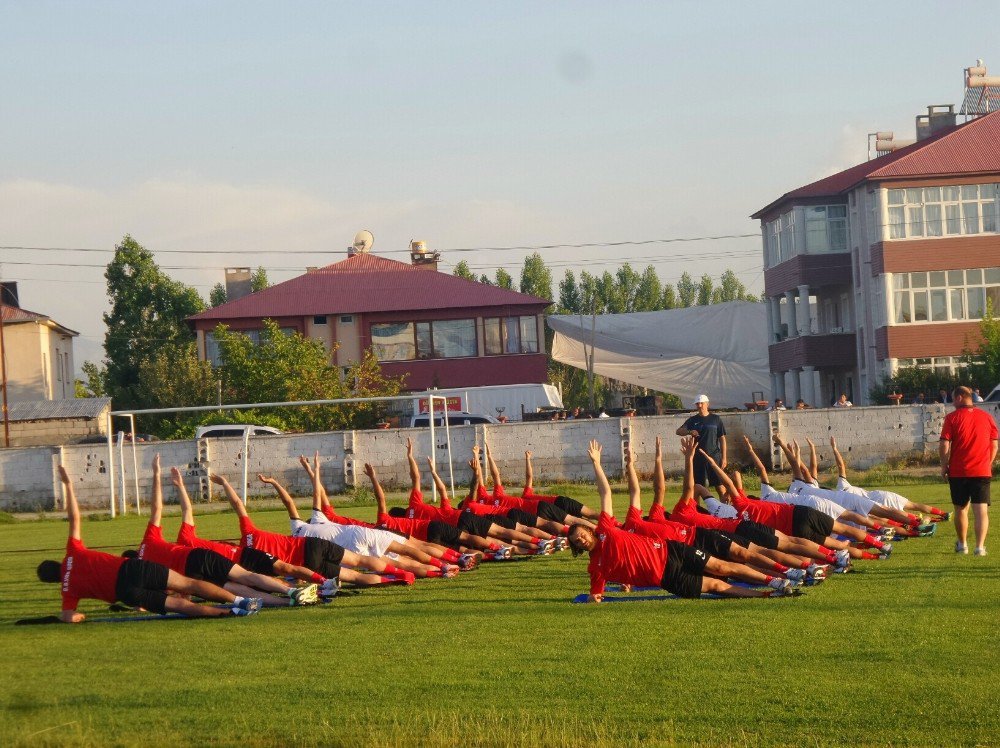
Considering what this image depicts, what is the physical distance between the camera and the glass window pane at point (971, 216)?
4909 cm

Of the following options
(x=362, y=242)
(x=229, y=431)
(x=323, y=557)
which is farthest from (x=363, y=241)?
(x=323, y=557)

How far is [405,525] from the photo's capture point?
15992mm

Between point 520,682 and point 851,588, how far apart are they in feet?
16.4

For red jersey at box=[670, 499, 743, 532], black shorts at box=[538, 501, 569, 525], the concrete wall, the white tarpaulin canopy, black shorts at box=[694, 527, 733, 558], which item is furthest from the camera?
the white tarpaulin canopy

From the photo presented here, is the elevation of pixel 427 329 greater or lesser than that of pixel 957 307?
greater

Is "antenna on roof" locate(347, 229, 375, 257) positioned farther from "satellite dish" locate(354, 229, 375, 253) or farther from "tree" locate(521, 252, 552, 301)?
"tree" locate(521, 252, 552, 301)

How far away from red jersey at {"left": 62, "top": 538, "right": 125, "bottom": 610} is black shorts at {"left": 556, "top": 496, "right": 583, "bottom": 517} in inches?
291

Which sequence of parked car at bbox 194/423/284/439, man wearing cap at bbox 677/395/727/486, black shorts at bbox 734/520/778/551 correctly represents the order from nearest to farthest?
black shorts at bbox 734/520/778/551 < man wearing cap at bbox 677/395/727/486 < parked car at bbox 194/423/284/439

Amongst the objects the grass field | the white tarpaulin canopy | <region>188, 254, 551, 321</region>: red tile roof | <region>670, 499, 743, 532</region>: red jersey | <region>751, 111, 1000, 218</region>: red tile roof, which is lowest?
the grass field

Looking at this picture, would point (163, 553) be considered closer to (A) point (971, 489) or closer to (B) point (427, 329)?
(A) point (971, 489)

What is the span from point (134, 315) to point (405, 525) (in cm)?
5802

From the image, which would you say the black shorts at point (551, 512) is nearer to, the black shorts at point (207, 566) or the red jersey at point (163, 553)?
the black shorts at point (207, 566)

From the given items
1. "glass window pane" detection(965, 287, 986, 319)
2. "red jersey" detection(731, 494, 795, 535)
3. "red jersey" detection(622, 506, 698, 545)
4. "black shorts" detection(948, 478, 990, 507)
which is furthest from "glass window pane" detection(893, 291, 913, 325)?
"red jersey" detection(622, 506, 698, 545)

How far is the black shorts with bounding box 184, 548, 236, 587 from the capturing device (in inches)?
503
